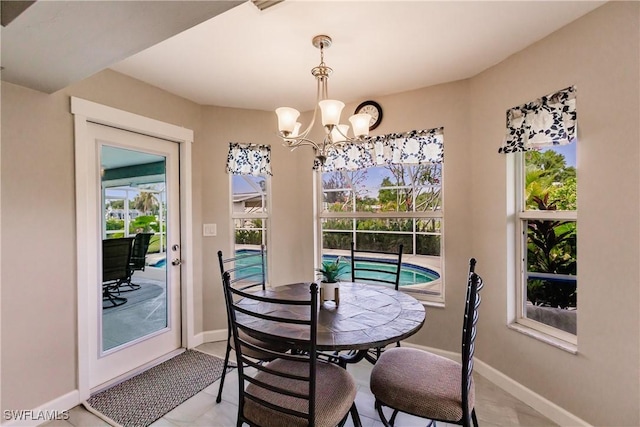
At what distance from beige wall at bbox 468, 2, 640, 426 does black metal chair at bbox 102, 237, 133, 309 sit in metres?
3.18

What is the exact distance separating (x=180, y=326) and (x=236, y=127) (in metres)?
2.13

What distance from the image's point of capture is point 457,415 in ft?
4.56

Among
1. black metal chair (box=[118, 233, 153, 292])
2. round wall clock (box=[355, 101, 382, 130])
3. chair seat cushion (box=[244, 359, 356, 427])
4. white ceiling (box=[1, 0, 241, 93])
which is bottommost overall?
chair seat cushion (box=[244, 359, 356, 427])

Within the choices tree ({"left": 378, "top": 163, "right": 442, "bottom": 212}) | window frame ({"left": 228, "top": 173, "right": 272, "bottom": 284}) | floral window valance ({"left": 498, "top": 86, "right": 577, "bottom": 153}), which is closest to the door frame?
window frame ({"left": 228, "top": 173, "right": 272, "bottom": 284})

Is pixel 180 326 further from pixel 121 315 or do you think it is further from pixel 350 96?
pixel 350 96

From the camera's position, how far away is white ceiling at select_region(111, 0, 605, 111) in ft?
5.65

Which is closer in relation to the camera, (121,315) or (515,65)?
(515,65)

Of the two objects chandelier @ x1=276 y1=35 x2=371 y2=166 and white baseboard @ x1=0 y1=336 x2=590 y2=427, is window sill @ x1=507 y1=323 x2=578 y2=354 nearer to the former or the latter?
white baseboard @ x1=0 y1=336 x2=590 y2=427

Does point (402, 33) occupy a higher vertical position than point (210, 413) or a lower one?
higher

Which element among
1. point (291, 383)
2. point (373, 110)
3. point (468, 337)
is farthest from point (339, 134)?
point (291, 383)

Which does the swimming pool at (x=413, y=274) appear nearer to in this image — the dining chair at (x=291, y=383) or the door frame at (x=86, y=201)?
the dining chair at (x=291, y=383)

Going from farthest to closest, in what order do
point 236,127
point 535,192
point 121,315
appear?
point 236,127, point 121,315, point 535,192

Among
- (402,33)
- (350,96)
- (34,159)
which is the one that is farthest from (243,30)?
(34,159)

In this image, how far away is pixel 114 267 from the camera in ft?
8.16
